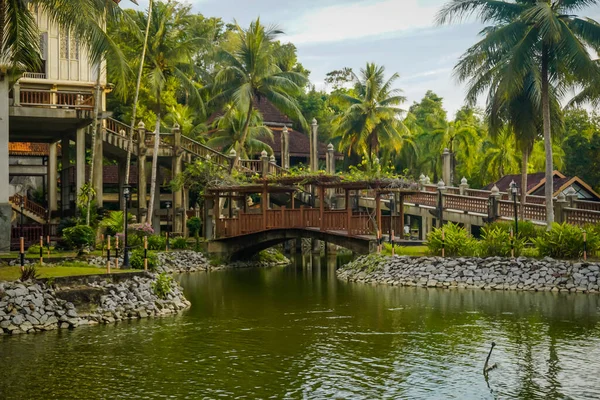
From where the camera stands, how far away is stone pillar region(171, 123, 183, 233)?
42156mm

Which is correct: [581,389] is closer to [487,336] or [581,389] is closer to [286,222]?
[487,336]

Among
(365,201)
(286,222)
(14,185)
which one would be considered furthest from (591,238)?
(14,185)

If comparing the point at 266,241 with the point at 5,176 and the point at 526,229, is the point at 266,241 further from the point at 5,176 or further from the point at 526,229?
the point at 5,176

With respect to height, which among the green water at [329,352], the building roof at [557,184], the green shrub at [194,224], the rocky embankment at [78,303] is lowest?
the green water at [329,352]

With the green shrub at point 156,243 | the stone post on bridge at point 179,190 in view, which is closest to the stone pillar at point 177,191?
the stone post on bridge at point 179,190

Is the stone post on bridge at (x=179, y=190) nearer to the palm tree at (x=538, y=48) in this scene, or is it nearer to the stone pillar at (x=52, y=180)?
the stone pillar at (x=52, y=180)

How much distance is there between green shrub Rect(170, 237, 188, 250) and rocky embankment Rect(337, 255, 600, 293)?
1107 centimetres

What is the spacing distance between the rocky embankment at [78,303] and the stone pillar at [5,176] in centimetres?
695

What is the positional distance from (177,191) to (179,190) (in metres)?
0.26

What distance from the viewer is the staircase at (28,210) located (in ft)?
124

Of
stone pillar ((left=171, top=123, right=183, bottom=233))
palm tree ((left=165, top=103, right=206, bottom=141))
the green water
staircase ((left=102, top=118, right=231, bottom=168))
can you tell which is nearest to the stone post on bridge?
stone pillar ((left=171, top=123, right=183, bottom=233))

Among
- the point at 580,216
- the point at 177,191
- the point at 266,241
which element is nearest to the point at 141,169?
the point at 177,191

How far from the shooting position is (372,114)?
175 ft

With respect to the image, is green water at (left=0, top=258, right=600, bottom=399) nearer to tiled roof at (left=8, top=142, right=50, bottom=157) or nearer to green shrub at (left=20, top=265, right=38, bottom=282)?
green shrub at (left=20, top=265, right=38, bottom=282)
